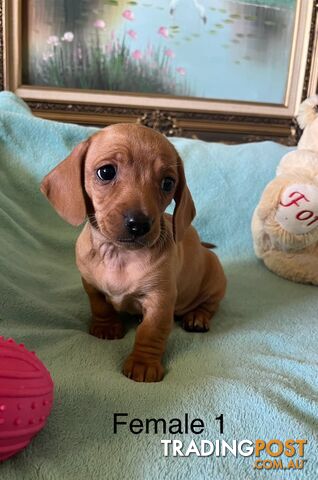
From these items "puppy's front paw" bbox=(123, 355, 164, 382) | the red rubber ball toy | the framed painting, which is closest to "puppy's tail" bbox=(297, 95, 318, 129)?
the framed painting

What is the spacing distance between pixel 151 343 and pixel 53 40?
5.69ft

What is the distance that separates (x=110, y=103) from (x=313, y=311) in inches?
56.8

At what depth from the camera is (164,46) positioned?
8.30 feet

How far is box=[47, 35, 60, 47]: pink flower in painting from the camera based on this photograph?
239cm

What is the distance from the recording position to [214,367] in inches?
50.3

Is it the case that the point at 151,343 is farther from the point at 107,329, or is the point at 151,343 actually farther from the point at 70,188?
the point at 70,188

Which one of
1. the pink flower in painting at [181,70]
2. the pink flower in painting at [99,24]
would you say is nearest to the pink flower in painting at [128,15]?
the pink flower in painting at [99,24]

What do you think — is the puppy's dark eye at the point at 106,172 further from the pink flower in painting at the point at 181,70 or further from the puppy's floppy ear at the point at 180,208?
the pink flower in painting at the point at 181,70

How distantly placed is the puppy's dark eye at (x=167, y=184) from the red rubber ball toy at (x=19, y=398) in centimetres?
59

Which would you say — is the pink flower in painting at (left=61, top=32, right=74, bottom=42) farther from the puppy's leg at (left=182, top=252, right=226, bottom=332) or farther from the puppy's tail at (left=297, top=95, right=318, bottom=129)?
the puppy's leg at (left=182, top=252, right=226, bottom=332)

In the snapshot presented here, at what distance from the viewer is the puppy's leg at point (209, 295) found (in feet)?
5.21

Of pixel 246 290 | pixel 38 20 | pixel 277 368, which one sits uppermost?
pixel 38 20

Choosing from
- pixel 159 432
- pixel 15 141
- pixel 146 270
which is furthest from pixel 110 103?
pixel 159 432

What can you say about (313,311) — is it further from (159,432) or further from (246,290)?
(159,432)
